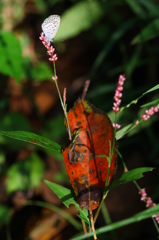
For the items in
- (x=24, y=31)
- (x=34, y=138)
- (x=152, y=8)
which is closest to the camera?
(x=34, y=138)

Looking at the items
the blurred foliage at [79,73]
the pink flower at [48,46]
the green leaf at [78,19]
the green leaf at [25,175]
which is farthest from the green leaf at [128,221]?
the green leaf at [78,19]

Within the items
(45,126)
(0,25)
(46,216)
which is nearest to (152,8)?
(45,126)

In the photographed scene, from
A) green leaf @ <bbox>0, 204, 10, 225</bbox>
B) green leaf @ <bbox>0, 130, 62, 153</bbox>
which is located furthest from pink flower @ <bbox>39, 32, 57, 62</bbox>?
green leaf @ <bbox>0, 204, 10, 225</bbox>

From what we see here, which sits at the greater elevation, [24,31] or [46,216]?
[24,31]

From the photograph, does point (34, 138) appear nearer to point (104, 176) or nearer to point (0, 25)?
point (104, 176)

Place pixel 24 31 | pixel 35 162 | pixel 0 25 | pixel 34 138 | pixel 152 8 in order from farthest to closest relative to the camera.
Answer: pixel 24 31, pixel 0 25, pixel 35 162, pixel 152 8, pixel 34 138

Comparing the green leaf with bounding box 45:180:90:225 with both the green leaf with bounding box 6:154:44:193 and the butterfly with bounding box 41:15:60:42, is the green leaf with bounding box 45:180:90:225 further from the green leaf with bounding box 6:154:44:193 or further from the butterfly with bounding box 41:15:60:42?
the green leaf with bounding box 6:154:44:193

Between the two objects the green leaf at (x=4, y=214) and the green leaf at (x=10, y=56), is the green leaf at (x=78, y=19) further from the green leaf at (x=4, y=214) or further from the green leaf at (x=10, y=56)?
Result: the green leaf at (x=4, y=214)
